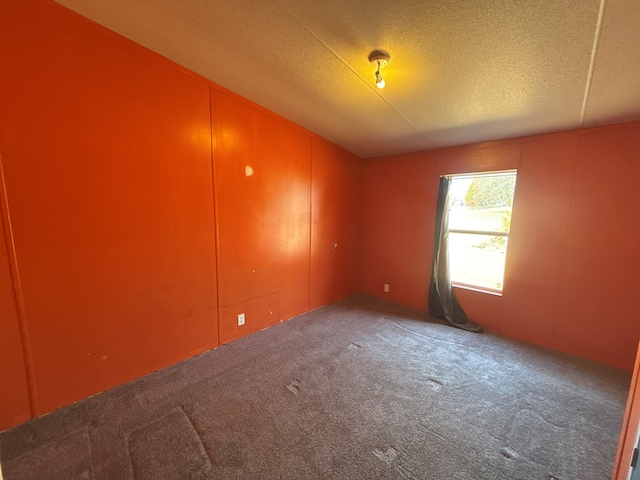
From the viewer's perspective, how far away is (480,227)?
2992mm

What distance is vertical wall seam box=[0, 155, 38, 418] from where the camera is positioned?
1.33 m

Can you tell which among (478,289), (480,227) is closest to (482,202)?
(480,227)

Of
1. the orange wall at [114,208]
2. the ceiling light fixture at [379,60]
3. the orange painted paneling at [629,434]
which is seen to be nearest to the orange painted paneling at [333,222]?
the orange wall at [114,208]

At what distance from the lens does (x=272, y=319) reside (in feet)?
9.23

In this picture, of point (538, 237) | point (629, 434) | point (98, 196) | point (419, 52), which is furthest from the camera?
point (538, 237)

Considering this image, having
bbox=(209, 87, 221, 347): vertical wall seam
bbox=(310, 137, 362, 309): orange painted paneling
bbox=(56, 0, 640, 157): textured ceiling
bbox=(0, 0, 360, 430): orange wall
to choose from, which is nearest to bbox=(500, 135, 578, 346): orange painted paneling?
bbox=(56, 0, 640, 157): textured ceiling

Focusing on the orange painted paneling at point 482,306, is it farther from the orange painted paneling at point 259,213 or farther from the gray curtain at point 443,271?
the orange painted paneling at point 259,213

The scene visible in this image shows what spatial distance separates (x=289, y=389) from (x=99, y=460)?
3.61 ft

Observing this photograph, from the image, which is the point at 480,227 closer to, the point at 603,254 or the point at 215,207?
the point at 603,254

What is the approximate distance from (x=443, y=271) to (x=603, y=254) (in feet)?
4.67

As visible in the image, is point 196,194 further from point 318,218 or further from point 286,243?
point 318,218

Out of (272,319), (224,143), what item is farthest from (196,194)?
(272,319)

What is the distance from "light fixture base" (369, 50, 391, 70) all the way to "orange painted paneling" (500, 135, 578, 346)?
2.10 metres

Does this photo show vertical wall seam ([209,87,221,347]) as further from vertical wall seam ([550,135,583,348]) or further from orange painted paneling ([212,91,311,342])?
vertical wall seam ([550,135,583,348])
